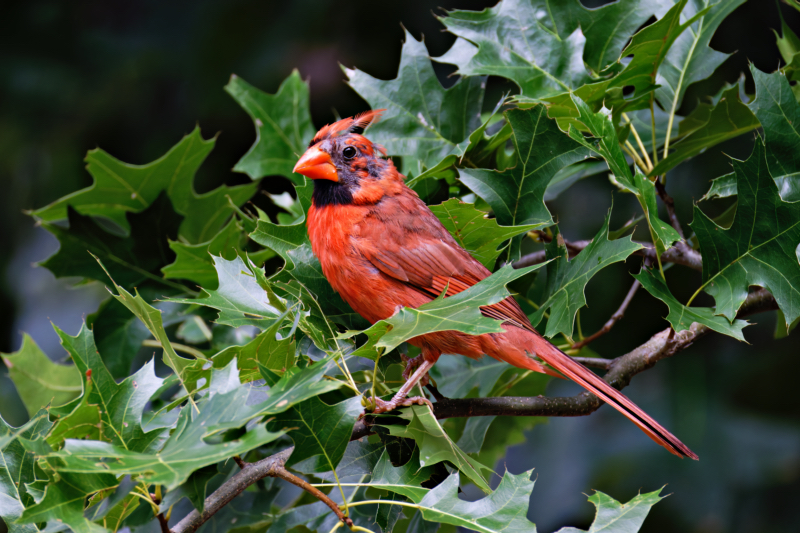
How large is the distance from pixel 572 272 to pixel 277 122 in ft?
3.71

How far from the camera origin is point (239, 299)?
1262mm

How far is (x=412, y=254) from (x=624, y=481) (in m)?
1.94

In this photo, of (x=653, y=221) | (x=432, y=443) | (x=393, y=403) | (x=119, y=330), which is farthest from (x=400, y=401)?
(x=119, y=330)

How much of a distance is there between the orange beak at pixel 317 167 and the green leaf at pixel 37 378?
0.85 m

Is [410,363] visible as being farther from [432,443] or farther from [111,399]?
[111,399]

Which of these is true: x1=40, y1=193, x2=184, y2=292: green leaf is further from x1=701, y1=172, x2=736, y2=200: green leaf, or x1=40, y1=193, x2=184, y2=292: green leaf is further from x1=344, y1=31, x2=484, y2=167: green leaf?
x1=701, y1=172, x2=736, y2=200: green leaf

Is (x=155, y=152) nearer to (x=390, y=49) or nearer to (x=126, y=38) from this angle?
(x=126, y=38)

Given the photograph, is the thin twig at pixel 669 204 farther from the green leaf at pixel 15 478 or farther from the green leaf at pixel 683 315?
the green leaf at pixel 15 478

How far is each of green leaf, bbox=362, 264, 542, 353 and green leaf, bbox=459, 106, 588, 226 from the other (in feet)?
1.24

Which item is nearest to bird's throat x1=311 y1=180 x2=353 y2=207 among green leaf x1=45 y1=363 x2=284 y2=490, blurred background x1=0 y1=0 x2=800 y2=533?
green leaf x1=45 y1=363 x2=284 y2=490

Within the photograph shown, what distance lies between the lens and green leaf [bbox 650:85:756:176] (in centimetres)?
150

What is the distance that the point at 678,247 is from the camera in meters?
1.52

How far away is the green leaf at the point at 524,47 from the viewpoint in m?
1.54

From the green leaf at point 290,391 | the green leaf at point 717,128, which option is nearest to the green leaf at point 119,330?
the green leaf at point 290,391
